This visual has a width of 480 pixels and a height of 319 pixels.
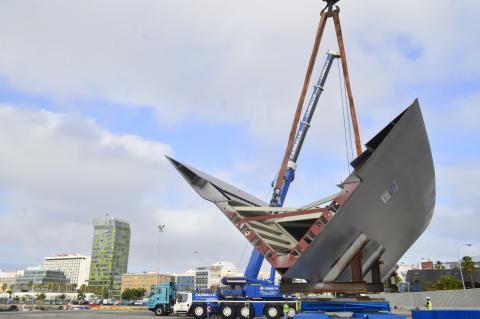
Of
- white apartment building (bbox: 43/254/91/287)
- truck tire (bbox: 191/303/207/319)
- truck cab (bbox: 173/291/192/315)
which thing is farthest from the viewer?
white apartment building (bbox: 43/254/91/287)

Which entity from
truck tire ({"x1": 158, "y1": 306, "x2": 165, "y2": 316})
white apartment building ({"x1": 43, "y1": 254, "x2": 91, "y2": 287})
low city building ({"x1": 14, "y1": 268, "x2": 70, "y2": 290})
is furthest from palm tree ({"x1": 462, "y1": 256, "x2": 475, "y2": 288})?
white apartment building ({"x1": 43, "y1": 254, "x2": 91, "y2": 287})

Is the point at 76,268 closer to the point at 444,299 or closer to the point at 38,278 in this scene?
the point at 38,278

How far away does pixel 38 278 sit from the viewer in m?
169

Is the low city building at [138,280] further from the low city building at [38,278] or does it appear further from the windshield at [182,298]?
the windshield at [182,298]

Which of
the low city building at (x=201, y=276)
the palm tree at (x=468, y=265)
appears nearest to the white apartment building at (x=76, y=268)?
the low city building at (x=201, y=276)

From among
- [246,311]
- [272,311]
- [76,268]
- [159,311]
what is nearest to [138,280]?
[76,268]

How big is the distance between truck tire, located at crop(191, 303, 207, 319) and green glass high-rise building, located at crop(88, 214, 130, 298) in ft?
457

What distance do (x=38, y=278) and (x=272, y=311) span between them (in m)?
175

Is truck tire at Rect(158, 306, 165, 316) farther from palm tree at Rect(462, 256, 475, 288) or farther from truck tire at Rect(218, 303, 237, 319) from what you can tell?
palm tree at Rect(462, 256, 475, 288)

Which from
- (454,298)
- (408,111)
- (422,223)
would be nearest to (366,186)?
(408,111)

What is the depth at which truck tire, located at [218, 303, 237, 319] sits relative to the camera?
2256cm

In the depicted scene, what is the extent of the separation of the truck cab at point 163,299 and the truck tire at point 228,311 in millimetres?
6622

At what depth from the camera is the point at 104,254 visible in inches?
6260

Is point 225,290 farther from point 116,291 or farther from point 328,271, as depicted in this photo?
point 116,291
